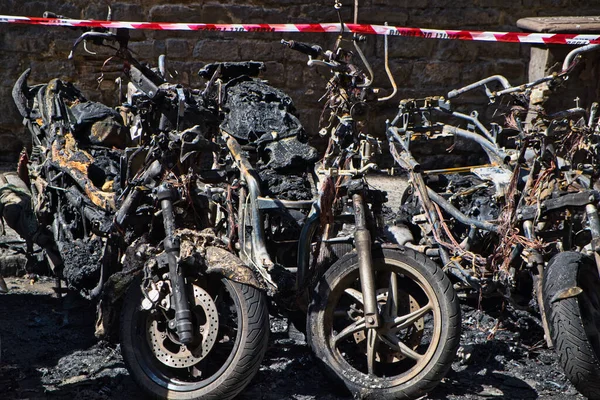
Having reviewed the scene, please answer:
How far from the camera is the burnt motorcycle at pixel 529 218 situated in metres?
4.49

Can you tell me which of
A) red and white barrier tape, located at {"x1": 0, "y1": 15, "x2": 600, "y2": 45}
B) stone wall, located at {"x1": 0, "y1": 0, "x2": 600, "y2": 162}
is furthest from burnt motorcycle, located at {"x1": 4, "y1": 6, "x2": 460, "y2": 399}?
stone wall, located at {"x1": 0, "y1": 0, "x2": 600, "y2": 162}

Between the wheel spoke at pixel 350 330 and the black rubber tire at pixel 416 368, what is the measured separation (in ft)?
0.14

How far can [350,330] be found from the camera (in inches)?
179

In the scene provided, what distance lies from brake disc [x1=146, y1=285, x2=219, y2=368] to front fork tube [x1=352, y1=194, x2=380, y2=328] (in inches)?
30.1

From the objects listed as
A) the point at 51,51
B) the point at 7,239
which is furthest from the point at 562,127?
the point at 51,51

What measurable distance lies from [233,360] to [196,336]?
0.85 feet

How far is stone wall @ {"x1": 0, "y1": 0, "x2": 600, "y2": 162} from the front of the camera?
8398 millimetres

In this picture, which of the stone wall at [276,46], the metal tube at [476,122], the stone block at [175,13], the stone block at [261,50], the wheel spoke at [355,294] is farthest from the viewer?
the stone block at [261,50]

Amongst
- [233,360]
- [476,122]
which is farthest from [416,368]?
[476,122]

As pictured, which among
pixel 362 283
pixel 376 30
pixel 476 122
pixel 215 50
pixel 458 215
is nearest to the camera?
pixel 362 283

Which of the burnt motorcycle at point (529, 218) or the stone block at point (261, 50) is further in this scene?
the stone block at point (261, 50)

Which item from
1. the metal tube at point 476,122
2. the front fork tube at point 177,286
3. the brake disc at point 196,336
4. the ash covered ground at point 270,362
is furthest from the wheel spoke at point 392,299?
the metal tube at point 476,122

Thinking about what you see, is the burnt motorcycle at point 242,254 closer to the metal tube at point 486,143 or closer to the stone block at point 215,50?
the metal tube at point 486,143

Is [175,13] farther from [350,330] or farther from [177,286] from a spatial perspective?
[350,330]
